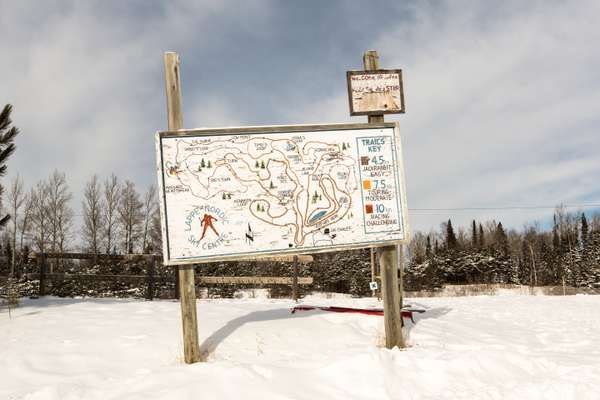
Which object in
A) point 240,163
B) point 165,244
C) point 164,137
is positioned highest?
point 164,137

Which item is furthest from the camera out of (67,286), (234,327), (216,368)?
(67,286)

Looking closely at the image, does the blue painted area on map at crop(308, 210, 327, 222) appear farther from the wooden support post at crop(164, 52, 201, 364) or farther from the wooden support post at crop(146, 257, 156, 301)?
the wooden support post at crop(146, 257, 156, 301)

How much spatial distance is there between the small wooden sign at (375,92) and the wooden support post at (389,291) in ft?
0.39

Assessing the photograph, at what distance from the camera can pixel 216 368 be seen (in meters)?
4.41

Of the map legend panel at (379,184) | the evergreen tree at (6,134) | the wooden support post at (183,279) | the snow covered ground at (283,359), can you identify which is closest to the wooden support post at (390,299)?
the snow covered ground at (283,359)

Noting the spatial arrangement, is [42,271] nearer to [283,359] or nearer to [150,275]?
[150,275]

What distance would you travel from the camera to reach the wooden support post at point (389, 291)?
216 inches

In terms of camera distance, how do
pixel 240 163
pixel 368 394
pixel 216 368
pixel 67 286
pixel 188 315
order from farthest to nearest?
pixel 67 286, pixel 240 163, pixel 188 315, pixel 216 368, pixel 368 394

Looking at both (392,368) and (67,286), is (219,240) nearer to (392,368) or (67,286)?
(392,368)

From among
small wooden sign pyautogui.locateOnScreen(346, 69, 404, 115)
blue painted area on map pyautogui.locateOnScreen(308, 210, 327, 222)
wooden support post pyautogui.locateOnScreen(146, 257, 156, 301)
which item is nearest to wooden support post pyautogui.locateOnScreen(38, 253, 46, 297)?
wooden support post pyautogui.locateOnScreen(146, 257, 156, 301)

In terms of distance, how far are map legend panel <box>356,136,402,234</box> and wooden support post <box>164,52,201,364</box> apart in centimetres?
Result: 255

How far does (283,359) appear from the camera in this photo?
4820 millimetres

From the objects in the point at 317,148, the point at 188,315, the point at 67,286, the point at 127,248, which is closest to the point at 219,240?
the point at 188,315

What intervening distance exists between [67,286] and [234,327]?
8.08 metres
